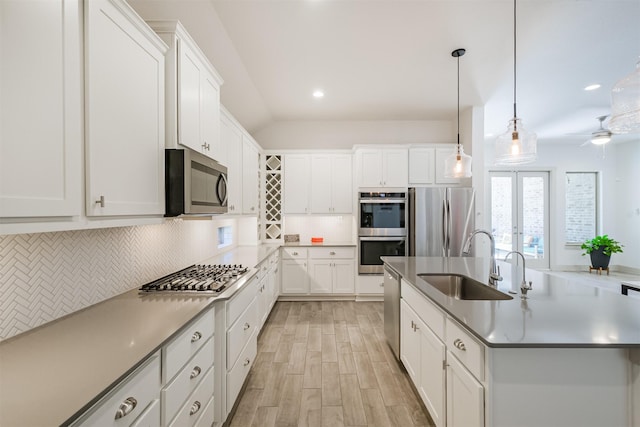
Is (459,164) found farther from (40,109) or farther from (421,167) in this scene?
(40,109)

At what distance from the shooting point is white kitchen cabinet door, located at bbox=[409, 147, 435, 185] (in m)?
4.34

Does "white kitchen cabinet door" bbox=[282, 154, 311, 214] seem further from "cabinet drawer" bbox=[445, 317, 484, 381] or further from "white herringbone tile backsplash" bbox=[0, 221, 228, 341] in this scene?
"cabinet drawer" bbox=[445, 317, 484, 381]

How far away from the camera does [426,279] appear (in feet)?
7.43

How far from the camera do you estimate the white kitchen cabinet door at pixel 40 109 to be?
80 cm

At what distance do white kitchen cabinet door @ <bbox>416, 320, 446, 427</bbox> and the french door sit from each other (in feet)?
18.7

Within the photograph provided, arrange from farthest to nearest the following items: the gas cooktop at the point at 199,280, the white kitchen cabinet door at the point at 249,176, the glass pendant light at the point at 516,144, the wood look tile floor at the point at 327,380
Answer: the white kitchen cabinet door at the point at 249,176
the glass pendant light at the point at 516,144
the wood look tile floor at the point at 327,380
the gas cooktop at the point at 199,280

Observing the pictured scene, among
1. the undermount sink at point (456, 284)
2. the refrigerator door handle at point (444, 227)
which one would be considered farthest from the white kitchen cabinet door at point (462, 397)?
the refrigerator door handle at point (444, 227)

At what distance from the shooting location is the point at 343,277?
4375 millimetres

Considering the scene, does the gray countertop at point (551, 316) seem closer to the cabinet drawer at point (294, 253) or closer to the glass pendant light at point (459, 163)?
the glass pendant light at point (459, 163)

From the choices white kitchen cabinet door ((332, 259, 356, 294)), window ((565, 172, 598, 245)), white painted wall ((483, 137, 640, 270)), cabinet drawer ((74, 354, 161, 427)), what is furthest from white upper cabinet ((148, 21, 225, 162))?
window ((565, 172, 598, 245))

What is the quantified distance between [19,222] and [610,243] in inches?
351

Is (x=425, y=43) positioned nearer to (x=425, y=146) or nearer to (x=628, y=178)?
(x=425, y=146)

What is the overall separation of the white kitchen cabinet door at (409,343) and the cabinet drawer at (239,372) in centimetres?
130

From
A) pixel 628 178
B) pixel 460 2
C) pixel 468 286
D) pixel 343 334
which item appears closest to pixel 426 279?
pixel 468 286
